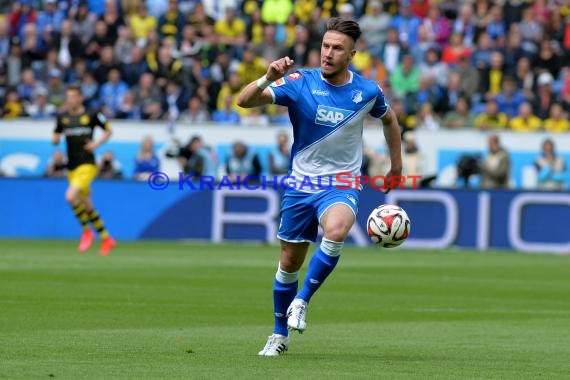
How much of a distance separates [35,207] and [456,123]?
854 cm

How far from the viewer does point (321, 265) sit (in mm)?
9867

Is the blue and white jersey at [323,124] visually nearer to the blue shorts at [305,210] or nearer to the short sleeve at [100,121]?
the blue shorts at [305,210]

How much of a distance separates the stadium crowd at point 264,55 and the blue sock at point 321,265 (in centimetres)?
1792

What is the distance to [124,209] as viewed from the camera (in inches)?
1036

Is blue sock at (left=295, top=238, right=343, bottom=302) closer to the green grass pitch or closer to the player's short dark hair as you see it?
the green grass pitch

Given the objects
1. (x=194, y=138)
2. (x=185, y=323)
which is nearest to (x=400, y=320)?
(x=185, y=323)

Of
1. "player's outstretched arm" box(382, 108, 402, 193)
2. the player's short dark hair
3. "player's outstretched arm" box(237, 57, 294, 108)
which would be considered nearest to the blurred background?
"player's outstretched arm" box(382, 108, 402, 193)

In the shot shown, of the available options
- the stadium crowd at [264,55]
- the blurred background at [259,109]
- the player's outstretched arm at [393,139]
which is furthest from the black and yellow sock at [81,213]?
the player's outstretched arm at [393,139]

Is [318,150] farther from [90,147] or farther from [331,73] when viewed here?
[90,147]

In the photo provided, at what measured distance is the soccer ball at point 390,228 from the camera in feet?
34.1

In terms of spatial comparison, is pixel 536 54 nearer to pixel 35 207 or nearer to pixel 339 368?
pixel 35 207

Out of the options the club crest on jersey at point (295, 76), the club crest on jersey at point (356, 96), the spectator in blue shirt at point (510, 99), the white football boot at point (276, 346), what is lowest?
the white football boot at point (276, 346)

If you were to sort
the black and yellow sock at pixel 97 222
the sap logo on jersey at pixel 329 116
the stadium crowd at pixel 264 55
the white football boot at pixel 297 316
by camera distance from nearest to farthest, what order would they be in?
the white football boot at pixel 297 316
the sap logo on jersey at pixel 329 116
the black and yellow sock at pixel 97 222
the stadium crowd at pixel 264 55

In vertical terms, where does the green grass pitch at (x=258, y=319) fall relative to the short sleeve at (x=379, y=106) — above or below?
below
